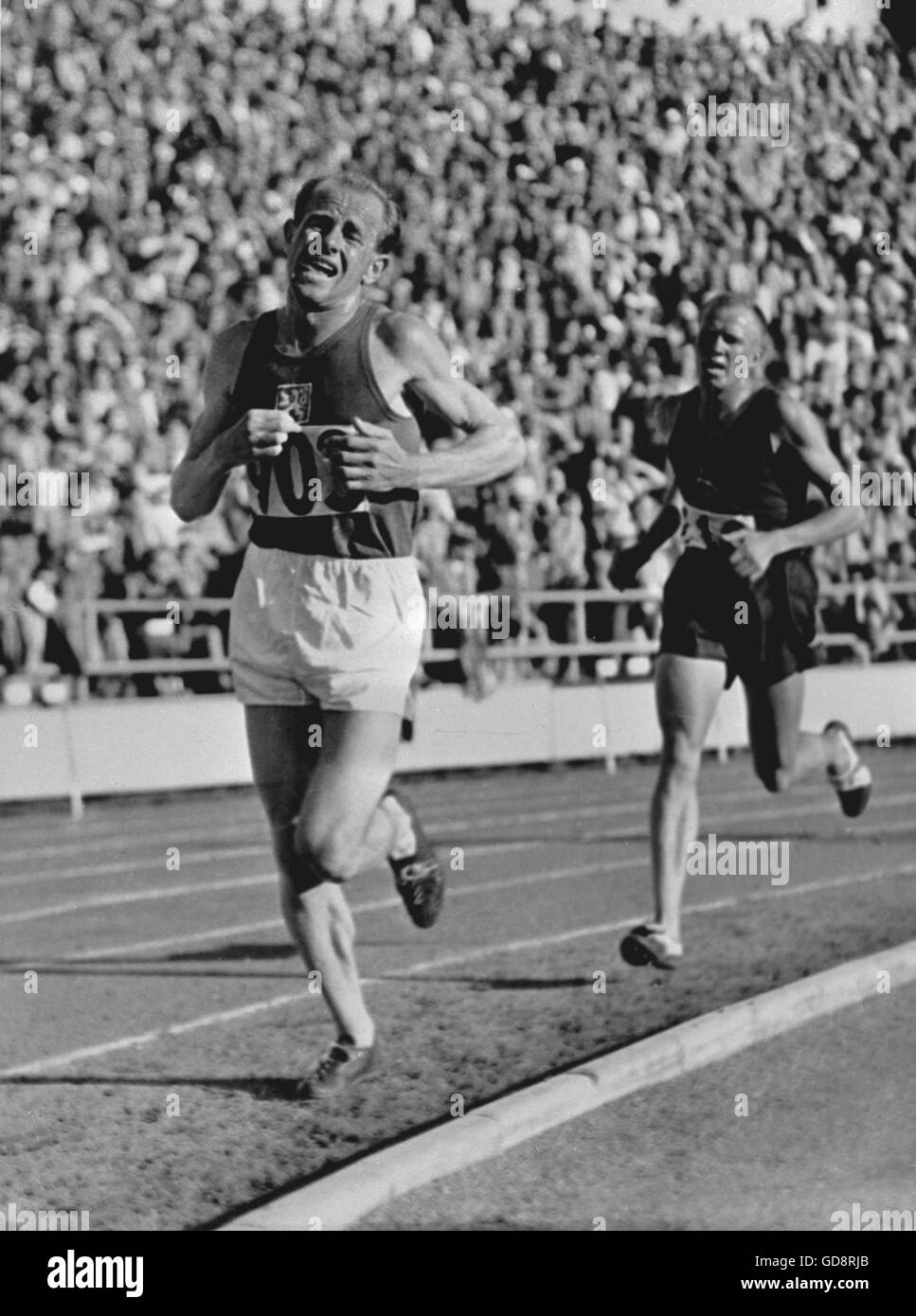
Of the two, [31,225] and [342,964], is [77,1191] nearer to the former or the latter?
[342,964]

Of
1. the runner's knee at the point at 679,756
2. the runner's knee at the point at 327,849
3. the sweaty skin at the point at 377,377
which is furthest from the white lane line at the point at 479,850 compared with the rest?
the sweaty skin at the point at 377,377

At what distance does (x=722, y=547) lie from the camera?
8.07 meters

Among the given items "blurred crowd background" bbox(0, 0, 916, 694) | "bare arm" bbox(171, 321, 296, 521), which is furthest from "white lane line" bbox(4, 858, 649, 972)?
"blurred crowd background" bbox(0, 0, 916, 694)

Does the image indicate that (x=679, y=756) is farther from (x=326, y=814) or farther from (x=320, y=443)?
(x=320, y=443)

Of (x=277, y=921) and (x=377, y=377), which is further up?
(x=377, y=377)

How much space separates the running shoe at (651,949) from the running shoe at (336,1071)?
1948 millimetres

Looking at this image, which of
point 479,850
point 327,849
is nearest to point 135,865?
point 479,850

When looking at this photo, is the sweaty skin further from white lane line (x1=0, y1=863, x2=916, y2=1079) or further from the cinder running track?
white lane line (x1=0, y1=863, x2=916, y2=1079)

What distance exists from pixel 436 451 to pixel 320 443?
303mm

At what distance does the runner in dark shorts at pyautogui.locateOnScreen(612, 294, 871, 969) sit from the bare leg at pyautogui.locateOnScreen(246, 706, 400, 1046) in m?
2.02

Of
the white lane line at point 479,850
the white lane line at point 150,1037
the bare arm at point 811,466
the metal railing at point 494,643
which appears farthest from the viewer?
the metal railing at point 494,643

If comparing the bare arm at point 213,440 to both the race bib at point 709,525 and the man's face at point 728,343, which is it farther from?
the race bib at point 709,525

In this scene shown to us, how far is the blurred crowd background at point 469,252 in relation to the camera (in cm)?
1650

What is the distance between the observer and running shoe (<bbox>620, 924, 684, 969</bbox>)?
800 centimetres
